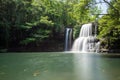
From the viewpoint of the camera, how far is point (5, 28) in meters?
30.5

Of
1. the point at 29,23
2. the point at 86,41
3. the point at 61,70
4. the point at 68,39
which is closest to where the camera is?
the point at 61,70

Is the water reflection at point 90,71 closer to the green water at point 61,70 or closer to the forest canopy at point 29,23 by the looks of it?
the green water at point 61,70

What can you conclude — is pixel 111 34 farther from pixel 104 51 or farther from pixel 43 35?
pixel 43 35

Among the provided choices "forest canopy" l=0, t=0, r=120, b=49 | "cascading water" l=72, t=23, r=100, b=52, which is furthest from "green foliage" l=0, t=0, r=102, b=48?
"cascading water" l=72, t=23, r=100, b=52

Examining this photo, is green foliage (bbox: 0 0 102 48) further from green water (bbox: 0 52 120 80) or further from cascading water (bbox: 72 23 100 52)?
green water (bbox: 0 52 120 80)

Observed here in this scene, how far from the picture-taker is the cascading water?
1108 inches

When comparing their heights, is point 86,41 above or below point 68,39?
below

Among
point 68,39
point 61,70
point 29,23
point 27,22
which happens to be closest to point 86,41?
point 68,39

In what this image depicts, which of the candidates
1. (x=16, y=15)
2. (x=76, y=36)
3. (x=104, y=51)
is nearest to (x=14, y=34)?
(x=16, y=15)

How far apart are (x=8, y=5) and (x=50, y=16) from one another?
7.35 m

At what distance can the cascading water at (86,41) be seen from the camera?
28.1 m

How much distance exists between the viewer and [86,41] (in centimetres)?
2944

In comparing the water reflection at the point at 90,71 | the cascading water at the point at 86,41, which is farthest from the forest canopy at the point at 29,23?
the water reflection at the point at 90,71

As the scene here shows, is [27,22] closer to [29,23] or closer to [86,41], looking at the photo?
[29,23]
